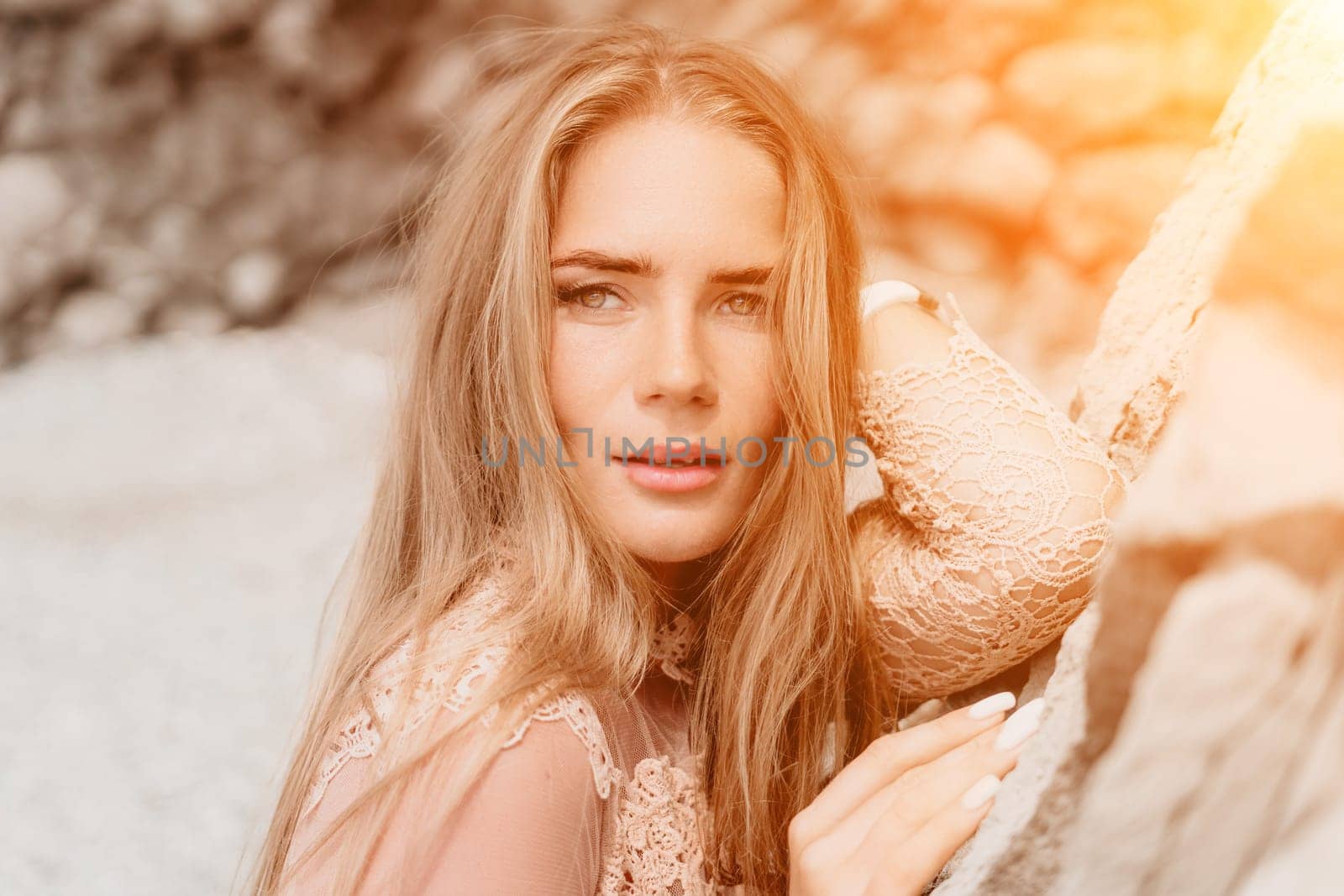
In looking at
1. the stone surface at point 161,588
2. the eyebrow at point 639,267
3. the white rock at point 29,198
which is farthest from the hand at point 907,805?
→ the white rock at point 29,198

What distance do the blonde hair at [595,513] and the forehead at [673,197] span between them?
16 mm

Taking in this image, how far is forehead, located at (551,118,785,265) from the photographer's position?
0.72 m

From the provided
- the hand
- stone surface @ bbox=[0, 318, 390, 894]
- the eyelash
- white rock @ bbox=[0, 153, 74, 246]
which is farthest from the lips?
white rock @ bbox=[0, 153, 74, 246]

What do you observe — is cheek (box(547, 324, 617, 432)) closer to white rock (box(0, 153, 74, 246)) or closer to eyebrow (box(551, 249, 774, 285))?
eyebrow (box(551, 249, 774, 285))

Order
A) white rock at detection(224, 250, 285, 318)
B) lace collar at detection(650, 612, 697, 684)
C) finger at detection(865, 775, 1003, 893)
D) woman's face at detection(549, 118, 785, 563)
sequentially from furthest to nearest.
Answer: white rock at detection(224, 250, 285, 318)
lace collar at detection(650, 612, 697, 684)
woman's face at detection(549, 118, 785, 563)
finger at detection(865, 775, 1003, 893)

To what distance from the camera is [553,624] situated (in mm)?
711

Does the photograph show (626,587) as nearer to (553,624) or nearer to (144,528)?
(553,624)

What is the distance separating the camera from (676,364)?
0.69 m

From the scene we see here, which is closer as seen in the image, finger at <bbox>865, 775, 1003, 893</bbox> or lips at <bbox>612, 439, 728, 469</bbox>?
finger at <bbox>865, 775, 1003, 893</bbox>

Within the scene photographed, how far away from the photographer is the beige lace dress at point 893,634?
0.62 m

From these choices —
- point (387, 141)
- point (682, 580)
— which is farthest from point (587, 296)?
point (387, 141)

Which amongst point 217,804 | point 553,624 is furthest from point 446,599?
point 217,804

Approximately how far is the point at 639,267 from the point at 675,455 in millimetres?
139

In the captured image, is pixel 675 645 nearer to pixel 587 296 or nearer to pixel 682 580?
pixel 682 580
